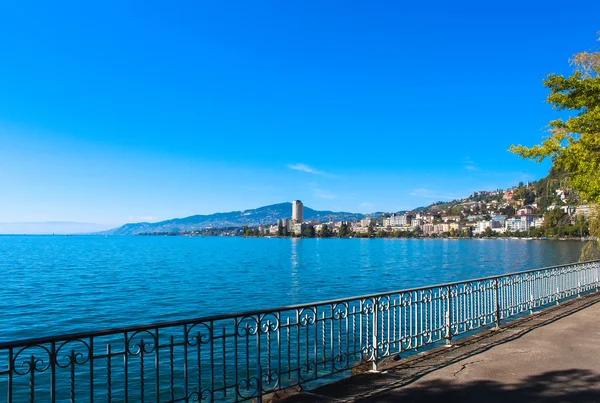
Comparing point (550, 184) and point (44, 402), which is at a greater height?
point (550, 184)

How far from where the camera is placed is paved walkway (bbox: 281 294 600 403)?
524 centimetres

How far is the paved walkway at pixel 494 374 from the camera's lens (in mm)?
5241

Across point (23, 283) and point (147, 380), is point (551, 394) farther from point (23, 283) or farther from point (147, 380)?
point (23, 283)

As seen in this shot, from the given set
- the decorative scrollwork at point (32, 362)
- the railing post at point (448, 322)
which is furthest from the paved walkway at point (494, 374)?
the decorative scrollwork at point (32, 362)

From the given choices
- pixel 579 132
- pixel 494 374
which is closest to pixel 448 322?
pixel 494 374

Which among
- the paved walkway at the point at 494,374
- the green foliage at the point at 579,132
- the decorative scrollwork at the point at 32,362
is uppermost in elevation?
the green foliage at the point at 579,132

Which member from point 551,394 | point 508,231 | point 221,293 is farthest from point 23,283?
point 508,231

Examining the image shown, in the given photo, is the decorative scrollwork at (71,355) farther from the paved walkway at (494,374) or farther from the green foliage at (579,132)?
the green foliage at (579,132)

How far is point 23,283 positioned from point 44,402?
30.1 meters

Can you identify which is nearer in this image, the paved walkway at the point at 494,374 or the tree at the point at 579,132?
the paved walkway at the point at 494,374

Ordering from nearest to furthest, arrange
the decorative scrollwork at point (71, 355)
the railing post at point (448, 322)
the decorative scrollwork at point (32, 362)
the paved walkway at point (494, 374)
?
the decorative scrollwork at point (32, 362)
the decorative scrollwork at point (71, 355)
the paved walkway at point (494, 374)
the railing post at point (448, 322)

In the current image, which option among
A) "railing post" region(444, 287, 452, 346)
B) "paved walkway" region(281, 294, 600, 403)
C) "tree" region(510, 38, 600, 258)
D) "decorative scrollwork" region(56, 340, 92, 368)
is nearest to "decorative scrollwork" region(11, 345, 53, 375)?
"decorative scrollwork" region(56, 340, 92, 368)

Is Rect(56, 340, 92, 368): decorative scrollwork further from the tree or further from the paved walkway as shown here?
the tree

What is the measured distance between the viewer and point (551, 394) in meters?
5.22
